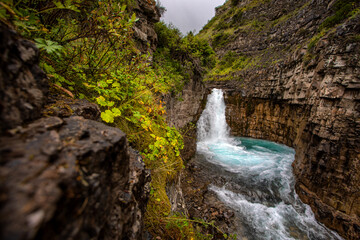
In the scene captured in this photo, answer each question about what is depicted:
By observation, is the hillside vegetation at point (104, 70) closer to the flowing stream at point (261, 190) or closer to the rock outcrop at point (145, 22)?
the rock outcrop at point (145, 22)

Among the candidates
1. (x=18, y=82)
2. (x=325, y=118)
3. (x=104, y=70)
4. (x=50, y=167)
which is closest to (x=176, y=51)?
(x=104, y=70)

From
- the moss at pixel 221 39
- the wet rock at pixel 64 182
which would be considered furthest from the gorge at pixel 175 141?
the moss at pixel 221 39

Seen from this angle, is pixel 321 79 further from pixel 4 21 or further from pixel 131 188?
pixel 4 21

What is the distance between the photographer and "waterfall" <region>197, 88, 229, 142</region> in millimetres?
15615

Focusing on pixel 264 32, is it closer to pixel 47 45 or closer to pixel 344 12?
pixel 344 12

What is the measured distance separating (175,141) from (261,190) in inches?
322

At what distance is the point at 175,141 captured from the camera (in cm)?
261

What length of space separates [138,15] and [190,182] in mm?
9294

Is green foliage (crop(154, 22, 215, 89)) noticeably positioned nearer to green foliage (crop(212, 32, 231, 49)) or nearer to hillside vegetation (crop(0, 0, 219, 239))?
hillside vegetation (crop(0, 0, 219, 239))

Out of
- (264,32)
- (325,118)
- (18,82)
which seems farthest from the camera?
(264,32)

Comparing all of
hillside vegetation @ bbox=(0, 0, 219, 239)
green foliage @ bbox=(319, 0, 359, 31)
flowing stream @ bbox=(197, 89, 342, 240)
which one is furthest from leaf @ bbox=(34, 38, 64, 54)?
green foliage @ bbox=(319, 0, 359, 31)

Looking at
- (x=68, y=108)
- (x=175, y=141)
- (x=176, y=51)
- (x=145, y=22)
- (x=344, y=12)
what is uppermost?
(x=344, y=12)

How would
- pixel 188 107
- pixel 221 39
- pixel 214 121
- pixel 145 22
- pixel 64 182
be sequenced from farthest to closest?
pixel 221 39
pixel 214 121
pixel 188 107
pixel 145 22
pixel 64 182

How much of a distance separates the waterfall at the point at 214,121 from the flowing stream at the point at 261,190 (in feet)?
0.61
